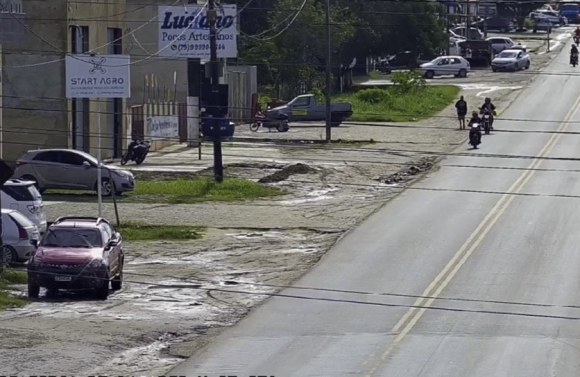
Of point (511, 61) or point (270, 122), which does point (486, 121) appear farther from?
point (511, 61)

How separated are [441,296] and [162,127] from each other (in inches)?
1223

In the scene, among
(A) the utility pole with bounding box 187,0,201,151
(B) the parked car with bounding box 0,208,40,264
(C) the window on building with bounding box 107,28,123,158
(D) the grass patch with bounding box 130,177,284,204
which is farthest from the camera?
(A) the utility pole with bounding box 187,0,201,151

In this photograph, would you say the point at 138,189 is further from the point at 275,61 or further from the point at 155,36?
the point at 275,61

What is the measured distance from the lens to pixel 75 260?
78.5ft

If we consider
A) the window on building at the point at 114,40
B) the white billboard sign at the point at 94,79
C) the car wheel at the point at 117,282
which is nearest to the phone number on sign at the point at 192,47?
the window on building at the point at 114,40

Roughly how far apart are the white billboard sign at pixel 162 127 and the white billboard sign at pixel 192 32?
306 centimetres

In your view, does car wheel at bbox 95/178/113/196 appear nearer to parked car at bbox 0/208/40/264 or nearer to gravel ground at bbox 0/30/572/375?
gravel ground at bbox 0/30/572/375

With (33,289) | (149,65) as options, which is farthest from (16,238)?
(149,65)

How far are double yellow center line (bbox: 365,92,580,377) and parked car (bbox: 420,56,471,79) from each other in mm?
29219

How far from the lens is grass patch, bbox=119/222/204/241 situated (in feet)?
106

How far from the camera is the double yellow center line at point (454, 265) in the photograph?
65.4ft

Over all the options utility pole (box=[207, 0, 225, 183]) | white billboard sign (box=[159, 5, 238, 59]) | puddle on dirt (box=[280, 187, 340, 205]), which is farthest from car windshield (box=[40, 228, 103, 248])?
white billboard sign (box=[159, 5, 238, 59])

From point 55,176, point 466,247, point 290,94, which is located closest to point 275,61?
A: point 290,94

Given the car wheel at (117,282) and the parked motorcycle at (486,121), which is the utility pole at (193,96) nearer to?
the parked motorcycle at (486,121)
